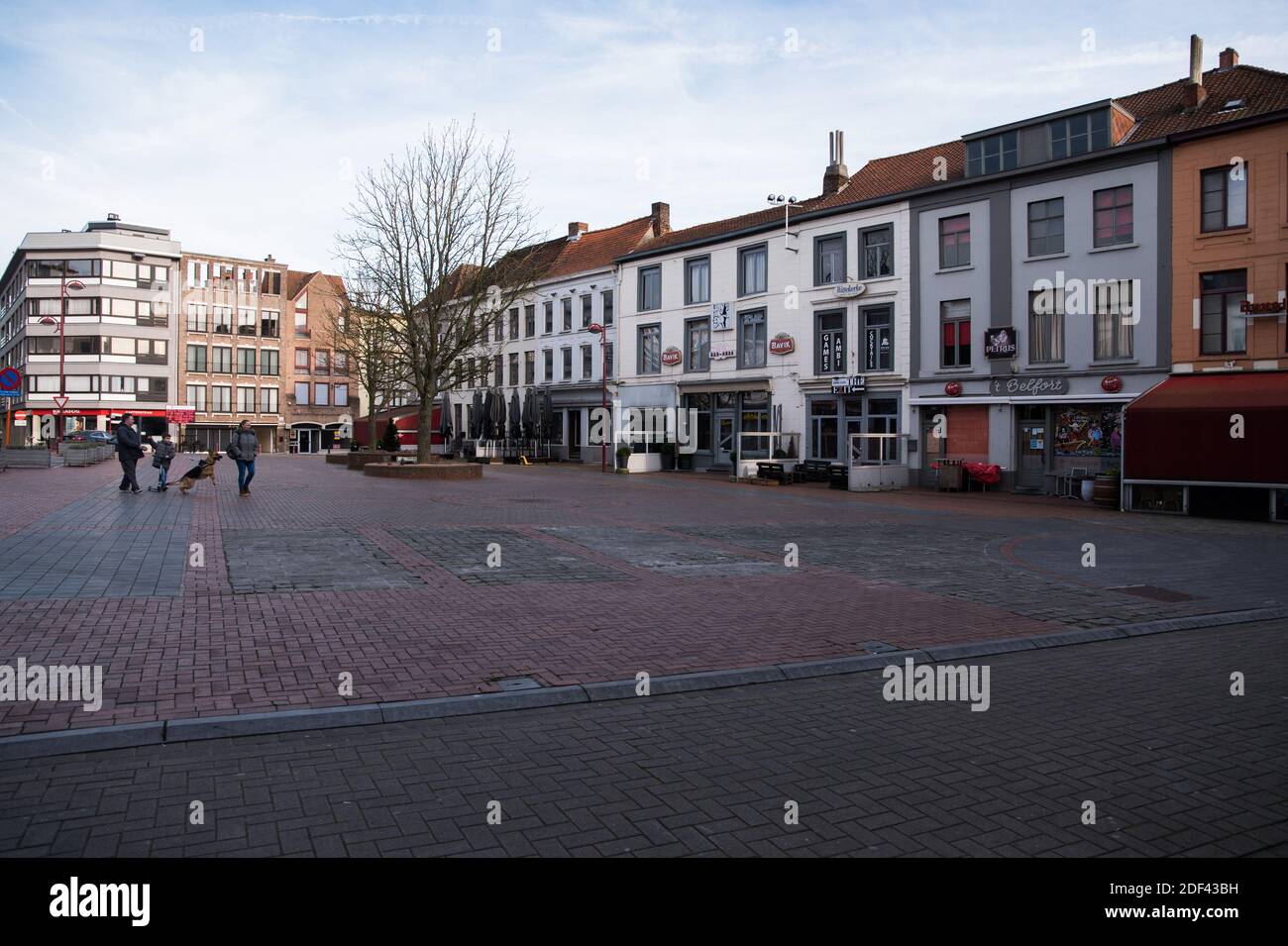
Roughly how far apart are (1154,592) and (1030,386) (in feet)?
59.8

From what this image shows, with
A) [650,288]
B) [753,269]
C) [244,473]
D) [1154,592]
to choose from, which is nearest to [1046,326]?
[753,269]

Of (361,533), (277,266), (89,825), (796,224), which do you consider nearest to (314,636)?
(89,825)

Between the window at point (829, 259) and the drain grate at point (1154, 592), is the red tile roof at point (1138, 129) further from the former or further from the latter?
the drain grate at point (1154, 592)

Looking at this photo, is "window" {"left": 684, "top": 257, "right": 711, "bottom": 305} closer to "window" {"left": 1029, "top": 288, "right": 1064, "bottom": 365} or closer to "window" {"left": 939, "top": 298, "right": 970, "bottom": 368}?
"window" {"left": 939, "top": 298, "right": 970, "bottom": 368}

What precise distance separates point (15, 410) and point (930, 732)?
8583cm

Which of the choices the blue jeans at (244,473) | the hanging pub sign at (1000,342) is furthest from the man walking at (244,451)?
the hanging pub sign at (1000,342)

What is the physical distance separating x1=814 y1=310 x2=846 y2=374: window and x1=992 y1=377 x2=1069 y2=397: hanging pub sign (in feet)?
20.9

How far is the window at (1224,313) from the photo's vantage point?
78.8ft

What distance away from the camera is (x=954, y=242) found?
30609 mm

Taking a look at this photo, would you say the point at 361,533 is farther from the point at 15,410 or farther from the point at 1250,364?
the point at 15,410

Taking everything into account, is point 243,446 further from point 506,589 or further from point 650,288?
point 650,288

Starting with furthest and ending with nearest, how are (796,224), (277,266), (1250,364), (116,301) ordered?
(277,266)
(116,301)
(796,224)
(1250,364)

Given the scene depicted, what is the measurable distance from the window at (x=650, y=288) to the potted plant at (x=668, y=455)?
690 centimetres
